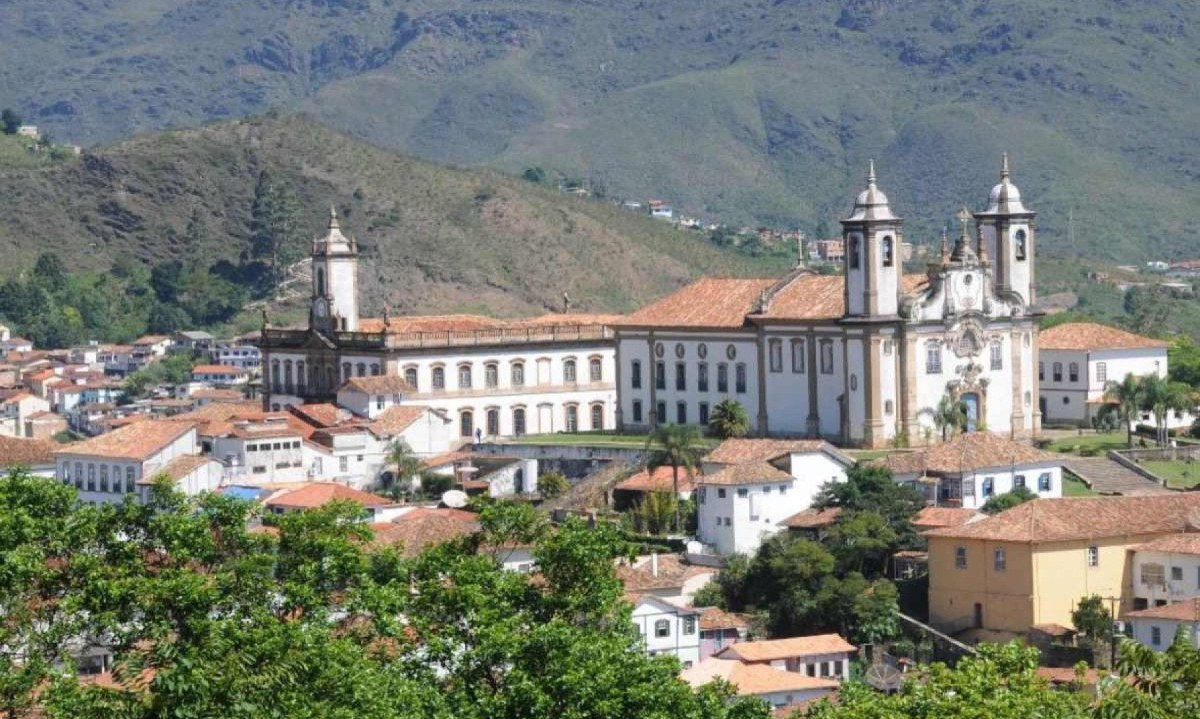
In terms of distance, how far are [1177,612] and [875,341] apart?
19919 mm

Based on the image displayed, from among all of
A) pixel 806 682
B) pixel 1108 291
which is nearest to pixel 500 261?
pixel 1108 291

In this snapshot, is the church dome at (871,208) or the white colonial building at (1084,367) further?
the white colonial building at (1084,367)

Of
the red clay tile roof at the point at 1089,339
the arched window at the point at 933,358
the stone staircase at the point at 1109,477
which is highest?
the red clay tile roof at the point at 1089,339

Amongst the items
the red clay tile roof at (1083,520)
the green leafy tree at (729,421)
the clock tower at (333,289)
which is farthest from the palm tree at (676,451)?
the clock tower at (333,289)

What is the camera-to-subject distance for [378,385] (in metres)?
87.9

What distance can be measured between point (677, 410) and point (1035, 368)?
1082 centimetres

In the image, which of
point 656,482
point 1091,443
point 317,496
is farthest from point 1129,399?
point 317,496

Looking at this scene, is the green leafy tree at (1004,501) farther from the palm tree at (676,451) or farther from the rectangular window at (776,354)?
the rectangular window at (776,354)

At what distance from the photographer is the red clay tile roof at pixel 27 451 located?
88.0m

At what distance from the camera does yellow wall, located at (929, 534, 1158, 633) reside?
61562 millimetres

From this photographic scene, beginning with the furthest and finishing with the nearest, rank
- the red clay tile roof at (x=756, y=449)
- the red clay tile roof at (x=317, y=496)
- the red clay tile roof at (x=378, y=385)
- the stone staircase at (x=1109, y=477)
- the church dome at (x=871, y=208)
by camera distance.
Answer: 1. the red clay tile roof at (x=378, y=385)
2. the church dome at (x=871, y=208)
3. the red clay tile roof at (x=317, y=496)
4. the stone staircase at (x=1109, y=477)
5. the red clay tile roof at (x=756, y=449)

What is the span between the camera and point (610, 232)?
164 metres

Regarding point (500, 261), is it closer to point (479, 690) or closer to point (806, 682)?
point (806, 682)

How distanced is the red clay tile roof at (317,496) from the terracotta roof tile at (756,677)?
1744cm
